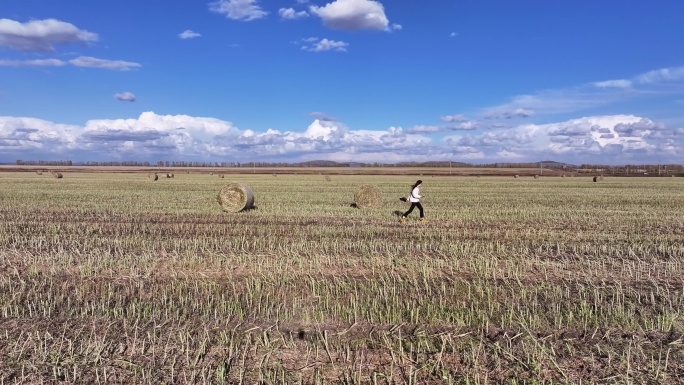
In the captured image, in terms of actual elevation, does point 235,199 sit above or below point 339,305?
above

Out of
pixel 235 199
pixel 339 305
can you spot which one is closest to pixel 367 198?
pixel 235 199

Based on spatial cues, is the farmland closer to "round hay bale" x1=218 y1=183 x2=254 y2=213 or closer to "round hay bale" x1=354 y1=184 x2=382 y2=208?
"round hay bale" x1=218 y1=183 x2=254 y2=213

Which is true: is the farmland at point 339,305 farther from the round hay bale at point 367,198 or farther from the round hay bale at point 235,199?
the round hay bale at point 367,198

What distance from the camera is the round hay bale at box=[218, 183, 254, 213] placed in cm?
2112

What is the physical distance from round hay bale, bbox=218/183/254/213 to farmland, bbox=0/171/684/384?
5.90m

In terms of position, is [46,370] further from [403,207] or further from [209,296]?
[403,207]

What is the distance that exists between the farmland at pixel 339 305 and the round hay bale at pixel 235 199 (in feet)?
19.3

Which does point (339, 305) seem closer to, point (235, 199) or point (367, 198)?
point (235, 199)

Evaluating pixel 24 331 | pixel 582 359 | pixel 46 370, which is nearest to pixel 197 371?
pixel 46 370

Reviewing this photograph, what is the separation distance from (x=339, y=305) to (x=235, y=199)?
14943 millimetres

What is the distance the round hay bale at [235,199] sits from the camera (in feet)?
69.3

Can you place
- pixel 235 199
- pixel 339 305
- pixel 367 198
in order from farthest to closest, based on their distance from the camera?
pixel 367 198, pixel 235 199, pixel 339 305

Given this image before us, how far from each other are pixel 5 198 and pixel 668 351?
30.5 metres

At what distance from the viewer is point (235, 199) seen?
70.3ft
